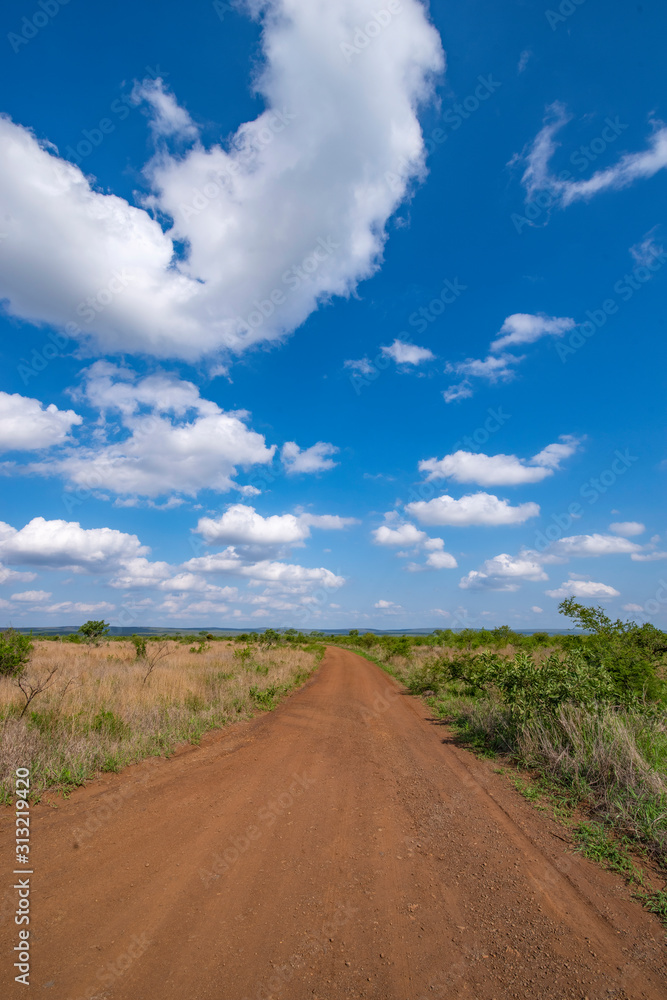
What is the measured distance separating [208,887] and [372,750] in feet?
17.5

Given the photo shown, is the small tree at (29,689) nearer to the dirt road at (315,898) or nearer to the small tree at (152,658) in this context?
the dirt road at (315,898)

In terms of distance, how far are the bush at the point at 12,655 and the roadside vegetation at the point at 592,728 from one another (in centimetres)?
1211

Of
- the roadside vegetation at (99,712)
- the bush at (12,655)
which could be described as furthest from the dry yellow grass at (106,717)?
the bush at (12,655)

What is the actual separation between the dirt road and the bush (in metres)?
8.04

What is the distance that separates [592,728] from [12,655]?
14249 millimetres

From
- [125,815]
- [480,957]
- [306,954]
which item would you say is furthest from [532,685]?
[125,815]

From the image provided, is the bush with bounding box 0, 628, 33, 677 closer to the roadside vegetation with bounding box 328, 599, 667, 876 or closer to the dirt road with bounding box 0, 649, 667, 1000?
the dirt road with bounding box 0, 649, 667, 1000

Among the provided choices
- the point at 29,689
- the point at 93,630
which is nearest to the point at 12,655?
the point at 29,689

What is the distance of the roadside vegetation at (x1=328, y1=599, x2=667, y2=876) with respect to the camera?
203 inches

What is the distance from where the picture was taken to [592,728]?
22.2ft

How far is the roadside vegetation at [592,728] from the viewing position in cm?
516

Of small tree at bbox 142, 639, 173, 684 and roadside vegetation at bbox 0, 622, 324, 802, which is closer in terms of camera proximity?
roadside vegetation at bbox 0, 622, 324, 802

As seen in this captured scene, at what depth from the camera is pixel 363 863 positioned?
4422 millimetres

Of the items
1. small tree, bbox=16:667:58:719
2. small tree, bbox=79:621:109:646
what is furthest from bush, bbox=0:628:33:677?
small tree, bbox=79:621:109:646
